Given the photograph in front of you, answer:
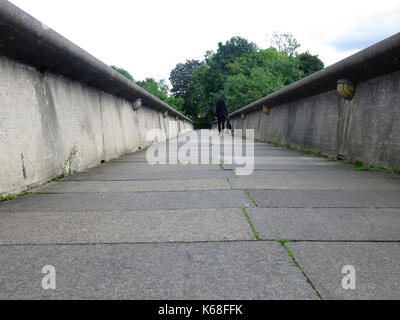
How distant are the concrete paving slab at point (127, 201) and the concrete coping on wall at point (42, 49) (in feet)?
4.26

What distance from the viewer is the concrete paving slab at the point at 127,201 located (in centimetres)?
254

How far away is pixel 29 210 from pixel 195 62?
9696 cm

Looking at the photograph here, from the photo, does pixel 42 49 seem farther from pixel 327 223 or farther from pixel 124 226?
pixel 327 223

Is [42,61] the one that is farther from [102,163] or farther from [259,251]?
[259,251]

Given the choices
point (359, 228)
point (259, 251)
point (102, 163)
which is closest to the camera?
point (259, 251)

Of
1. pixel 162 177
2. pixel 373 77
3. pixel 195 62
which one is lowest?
pixel 162 177

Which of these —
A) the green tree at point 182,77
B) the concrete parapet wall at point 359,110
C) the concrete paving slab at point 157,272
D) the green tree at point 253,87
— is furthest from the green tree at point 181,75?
the concrete paving slab at point 157,272

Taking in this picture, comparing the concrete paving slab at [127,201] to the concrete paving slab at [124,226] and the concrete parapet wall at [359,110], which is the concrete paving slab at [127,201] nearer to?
the concrete paving slab at [124,226]

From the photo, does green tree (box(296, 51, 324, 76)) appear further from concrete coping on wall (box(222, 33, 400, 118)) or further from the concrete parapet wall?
concrete coping on wall (box(222, 33, 400, 118))

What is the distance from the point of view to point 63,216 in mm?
2311

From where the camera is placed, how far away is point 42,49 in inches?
127

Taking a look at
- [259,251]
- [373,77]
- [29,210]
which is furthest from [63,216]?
[373,77]

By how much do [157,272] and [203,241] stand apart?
0.43 meters

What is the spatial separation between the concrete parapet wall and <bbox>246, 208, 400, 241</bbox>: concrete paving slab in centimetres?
194
